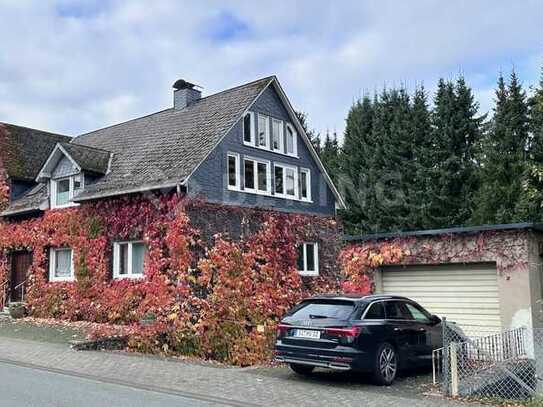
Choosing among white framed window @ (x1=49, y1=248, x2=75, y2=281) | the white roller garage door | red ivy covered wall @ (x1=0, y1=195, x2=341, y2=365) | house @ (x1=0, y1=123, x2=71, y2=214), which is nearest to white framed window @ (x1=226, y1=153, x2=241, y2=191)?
red ivy covered wall @ (x1=0, y1=195, x2=341, y2=365)

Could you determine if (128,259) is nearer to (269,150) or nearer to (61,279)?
(61,279)

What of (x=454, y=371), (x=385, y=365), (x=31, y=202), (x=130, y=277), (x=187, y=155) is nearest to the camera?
(x=454, y=371)

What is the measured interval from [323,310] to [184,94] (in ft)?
61.2

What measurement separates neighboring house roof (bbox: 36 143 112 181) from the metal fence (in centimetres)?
1546

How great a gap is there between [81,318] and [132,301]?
276 cm

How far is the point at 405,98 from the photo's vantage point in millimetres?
39188

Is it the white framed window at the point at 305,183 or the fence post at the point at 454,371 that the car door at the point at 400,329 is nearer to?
the fence post at the point at 454,371

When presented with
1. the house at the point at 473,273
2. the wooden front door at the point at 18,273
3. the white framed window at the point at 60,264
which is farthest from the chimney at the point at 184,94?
the house at the point at 473,273

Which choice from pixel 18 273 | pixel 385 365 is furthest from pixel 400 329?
pixel 18 273

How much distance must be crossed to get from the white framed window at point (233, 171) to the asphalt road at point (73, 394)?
509 inches

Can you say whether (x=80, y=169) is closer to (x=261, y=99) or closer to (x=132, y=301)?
(x=132, y=301)

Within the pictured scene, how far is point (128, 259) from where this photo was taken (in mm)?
20703

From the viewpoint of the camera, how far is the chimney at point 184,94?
27.1 metres

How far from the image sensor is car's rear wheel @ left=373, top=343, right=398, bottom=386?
9945mm
